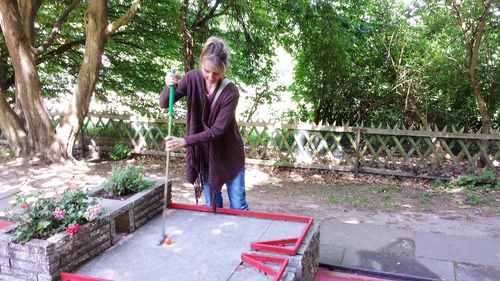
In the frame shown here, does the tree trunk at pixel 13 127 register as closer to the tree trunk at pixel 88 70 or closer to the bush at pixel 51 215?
the tree trunk at pixel 88 70

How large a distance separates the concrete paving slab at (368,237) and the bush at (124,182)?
205 centimetres

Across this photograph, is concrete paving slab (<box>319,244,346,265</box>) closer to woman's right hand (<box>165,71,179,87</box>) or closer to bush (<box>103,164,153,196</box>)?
bush (<box>103,164,153,196</box>)

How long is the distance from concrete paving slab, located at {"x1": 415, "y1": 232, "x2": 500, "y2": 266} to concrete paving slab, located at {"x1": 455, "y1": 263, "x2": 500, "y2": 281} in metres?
0.11

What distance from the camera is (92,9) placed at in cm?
714

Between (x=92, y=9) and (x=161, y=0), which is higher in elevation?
(x=161, y=0)

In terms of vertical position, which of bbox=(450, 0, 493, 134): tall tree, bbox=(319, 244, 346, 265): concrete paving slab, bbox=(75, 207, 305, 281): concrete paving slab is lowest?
bbox=(319, 244, 346, 265): concrete paving slab

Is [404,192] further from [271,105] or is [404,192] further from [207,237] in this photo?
[271,105]

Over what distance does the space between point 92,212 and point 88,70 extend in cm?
548

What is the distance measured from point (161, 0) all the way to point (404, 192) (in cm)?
657

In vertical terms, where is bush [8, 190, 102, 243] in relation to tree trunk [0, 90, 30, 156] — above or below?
below

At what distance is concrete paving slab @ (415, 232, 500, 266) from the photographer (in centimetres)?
384

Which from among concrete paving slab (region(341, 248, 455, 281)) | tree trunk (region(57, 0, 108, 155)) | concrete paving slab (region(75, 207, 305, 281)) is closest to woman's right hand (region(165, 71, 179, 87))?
concrete paving slab (region(75, 207, 305, 281))

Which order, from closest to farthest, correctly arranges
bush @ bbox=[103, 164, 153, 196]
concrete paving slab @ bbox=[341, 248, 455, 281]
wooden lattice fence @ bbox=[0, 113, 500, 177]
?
1. bush @ bbox=[103, 164, 153, 196]
2. concrete paving slab @ bbox=[341, 248, 455, 281]
3. wooden lattice fence @ bbox=[0, 113, 500, 177]

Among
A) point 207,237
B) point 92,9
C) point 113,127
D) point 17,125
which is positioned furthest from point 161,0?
point 207,237
